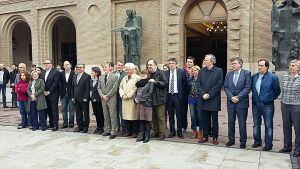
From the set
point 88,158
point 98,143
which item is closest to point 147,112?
point 98,143

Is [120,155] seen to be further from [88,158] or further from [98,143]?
[98,143]

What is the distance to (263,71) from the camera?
243 inches

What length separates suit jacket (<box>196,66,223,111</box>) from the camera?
6520 mm

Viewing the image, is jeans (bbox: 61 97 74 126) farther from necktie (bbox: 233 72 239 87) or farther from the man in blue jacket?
the man in blue jacket

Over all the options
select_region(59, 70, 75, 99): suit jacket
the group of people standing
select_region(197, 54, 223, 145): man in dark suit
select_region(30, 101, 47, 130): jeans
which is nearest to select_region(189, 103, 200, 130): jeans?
the group of people standing

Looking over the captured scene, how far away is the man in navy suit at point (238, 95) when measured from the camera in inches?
247

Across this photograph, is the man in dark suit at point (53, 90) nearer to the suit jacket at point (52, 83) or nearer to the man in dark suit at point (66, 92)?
the suit jacket at point (52, 83)

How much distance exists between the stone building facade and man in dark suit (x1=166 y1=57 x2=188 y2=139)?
844 cm

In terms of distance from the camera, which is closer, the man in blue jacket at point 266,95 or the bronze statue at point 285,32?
the man in blue jacket at point 266,95

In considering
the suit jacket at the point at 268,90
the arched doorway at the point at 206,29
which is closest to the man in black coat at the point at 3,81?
the arched doorway at the point at 206,29

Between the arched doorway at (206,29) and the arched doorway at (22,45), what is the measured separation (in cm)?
1263

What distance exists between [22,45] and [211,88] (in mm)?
22851

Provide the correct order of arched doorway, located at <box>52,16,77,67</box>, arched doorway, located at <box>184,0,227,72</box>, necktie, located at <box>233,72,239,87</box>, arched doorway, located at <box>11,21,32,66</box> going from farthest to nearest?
arched doorway, located at <box>11,21,32,66</box>
arched doorway, located at <box>52,16,77,67</box>
arched doorway, located at <box>184,0,227,72</box>
necktie, located at <box>233,72,239,87</box>

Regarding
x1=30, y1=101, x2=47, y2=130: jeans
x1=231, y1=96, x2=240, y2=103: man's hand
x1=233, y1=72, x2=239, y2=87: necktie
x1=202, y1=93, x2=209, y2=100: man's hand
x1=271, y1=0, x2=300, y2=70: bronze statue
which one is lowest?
x1=30, y1=101, x2=47, y2=130: jeans
